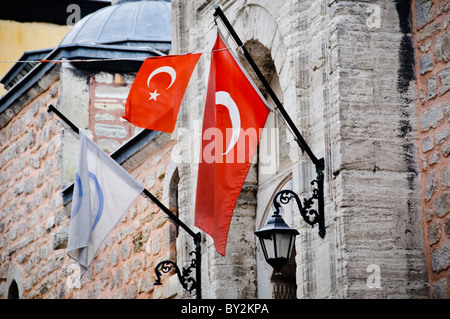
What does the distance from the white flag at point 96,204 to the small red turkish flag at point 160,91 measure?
932 mm

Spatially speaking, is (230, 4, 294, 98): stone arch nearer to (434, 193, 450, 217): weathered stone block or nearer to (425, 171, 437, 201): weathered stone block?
(425, 171, 437, 201): weathered stone block

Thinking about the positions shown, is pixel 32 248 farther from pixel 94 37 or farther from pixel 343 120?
pixel 343 120

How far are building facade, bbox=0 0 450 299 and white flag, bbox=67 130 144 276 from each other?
867 mm

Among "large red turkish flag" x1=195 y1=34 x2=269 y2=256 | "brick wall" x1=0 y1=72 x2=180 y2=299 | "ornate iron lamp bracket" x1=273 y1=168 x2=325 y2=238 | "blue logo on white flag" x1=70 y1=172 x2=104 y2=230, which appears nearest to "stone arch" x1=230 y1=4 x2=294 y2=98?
"large red turkish flag" x1=195 y1=34 x2=269 y2=256

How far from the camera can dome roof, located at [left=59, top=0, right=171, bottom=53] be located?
1700cm

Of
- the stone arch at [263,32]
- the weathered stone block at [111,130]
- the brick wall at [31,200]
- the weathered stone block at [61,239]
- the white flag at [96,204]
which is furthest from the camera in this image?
the weathered stone block at [111,130]

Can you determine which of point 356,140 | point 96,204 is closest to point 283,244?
point 356,140

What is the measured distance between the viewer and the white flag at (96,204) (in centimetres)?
966

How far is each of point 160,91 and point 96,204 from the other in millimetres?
1391

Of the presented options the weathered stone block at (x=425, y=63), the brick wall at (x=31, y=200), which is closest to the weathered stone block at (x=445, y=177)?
the weathered stone block at (x=425, y=63)

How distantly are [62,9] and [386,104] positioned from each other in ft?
48.6

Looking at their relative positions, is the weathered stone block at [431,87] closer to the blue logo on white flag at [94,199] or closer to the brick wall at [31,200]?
the blue logo on white flag at [94,199]

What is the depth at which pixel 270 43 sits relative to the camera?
9.15 m
